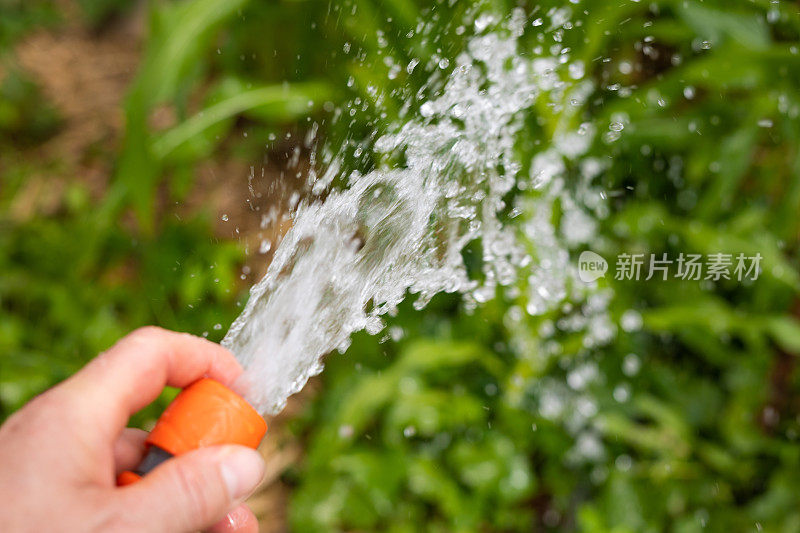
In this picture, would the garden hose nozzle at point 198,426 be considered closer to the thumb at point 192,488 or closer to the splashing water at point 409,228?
the thumb at point 192,488

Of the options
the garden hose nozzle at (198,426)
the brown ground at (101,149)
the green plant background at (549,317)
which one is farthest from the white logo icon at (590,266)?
the garden hose nozzle at (198,426)

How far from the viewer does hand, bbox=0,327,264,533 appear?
1.42 ft

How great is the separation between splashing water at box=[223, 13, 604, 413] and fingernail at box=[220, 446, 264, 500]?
0.54 feet

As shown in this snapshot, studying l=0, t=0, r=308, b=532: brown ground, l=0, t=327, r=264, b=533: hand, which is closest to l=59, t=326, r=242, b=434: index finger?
l=0, t=327, r=264, b=533: hand

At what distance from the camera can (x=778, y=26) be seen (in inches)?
47.8

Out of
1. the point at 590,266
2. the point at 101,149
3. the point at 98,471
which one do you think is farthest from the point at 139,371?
the point at 101,149

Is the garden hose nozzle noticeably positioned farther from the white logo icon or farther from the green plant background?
the white logo icon

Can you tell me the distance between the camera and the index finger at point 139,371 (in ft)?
1.62

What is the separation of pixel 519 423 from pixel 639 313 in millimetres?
271

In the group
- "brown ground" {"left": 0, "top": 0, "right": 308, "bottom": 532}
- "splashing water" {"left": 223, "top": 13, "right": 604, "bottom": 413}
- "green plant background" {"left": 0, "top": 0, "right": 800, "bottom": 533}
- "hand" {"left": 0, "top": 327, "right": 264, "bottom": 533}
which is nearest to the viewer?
"hand" {"left": 0, "top": 327, "right": 264, "bottom": 533}

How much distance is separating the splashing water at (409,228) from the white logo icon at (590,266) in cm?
13

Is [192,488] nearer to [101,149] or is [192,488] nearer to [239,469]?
[239,469]

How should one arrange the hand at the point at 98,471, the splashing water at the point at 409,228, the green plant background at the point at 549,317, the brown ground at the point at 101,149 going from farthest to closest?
the brown ground at the point at 101,149 → the green plant background at the point at 549,317 → the splashing water at the point at 409,228 → the hand at the point at 98,471

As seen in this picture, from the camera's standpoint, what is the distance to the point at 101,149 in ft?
5.45
